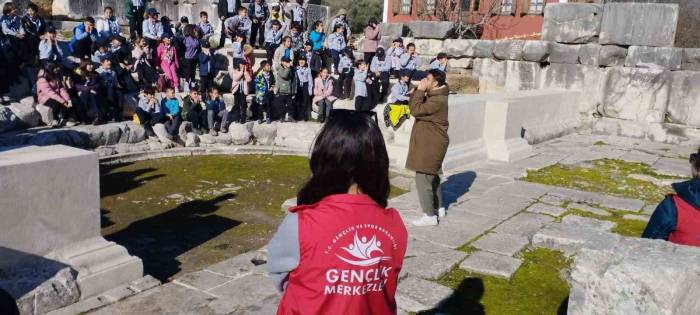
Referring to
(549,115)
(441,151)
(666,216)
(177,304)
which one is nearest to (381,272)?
(666,216)

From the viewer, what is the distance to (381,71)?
42.8ft

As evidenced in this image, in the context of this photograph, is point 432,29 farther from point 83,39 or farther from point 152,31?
point 83,39

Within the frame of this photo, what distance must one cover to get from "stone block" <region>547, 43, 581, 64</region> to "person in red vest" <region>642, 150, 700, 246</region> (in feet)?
33.1

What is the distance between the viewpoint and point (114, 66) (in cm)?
1170

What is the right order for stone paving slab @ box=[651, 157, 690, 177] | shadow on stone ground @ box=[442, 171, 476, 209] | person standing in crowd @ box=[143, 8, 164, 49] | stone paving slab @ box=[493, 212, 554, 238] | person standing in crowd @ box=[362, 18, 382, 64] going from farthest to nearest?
person standing in crowd @ box=[362, 18, 382, 64] → person standing in crowd @ box=[143, 8, 164, 49] → stone paving slab @ box=[651, 157, 690, 177] → shadow on stone ground @ box=[442, 171, 476, 209] → stone paving slab @ box=[493, 212, 554, 238]

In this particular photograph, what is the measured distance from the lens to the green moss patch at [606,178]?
25.8ft

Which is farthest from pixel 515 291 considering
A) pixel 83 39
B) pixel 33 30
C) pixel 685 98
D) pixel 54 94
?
pixel 33 30

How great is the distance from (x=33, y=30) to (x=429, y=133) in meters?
9.52

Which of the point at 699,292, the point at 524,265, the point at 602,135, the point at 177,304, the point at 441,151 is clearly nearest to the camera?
the point at 699,292

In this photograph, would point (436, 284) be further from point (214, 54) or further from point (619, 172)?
point (214, 54)

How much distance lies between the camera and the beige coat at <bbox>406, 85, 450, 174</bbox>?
5.73m

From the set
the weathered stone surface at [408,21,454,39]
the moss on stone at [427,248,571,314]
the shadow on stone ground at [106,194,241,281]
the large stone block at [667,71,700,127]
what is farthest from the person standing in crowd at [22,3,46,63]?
the large stone block at [667,71,700,127]

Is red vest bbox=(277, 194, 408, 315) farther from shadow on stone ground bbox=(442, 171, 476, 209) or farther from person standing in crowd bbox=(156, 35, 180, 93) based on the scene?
person standing in crowd bbox=(156, 35, 180, 93)

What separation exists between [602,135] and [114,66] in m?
10.0
